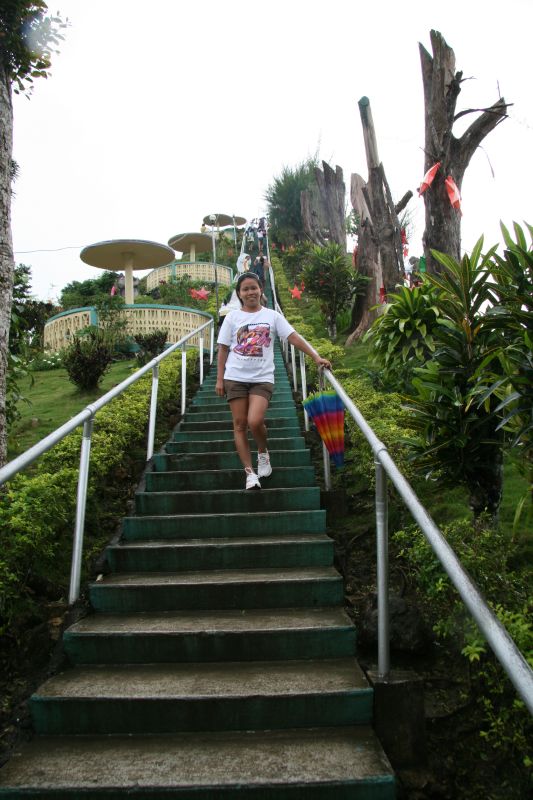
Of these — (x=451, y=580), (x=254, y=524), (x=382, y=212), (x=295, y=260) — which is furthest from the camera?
(x=295, y=260)

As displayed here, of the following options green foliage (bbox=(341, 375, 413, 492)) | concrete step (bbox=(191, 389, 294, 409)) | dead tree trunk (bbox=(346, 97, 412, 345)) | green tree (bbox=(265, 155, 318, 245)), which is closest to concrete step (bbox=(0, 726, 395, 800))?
green foliage (bbox=(341, 375, 413, 492))

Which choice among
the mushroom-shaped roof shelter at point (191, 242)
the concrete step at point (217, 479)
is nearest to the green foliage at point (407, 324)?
the concrete step at point (217, 479)

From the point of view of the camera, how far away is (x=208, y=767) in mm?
2092

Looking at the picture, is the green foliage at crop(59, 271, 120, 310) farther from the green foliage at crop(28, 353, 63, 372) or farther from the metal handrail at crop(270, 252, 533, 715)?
the metal handrail at crop(270, 252, 533, 715)

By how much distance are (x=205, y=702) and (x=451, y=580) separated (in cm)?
125

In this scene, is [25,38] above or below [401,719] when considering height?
above

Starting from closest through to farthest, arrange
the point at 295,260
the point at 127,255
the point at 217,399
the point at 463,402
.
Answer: the point at 463,402, the point at 217,399, the point at 127,255, the point at 295,260

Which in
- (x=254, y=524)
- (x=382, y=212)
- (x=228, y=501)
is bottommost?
(x=254, y=524)

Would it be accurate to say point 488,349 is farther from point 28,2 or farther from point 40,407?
point 40,407

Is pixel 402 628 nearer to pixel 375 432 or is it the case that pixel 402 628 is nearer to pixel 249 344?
pixel 375 432

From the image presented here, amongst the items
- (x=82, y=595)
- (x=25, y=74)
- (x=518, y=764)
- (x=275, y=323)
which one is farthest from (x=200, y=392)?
(x=518, y=764)

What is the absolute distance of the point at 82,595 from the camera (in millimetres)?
3076

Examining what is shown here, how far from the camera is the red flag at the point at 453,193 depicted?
6.50 meters

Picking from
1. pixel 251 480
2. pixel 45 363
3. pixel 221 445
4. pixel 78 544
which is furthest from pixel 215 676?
pixel 45 363
